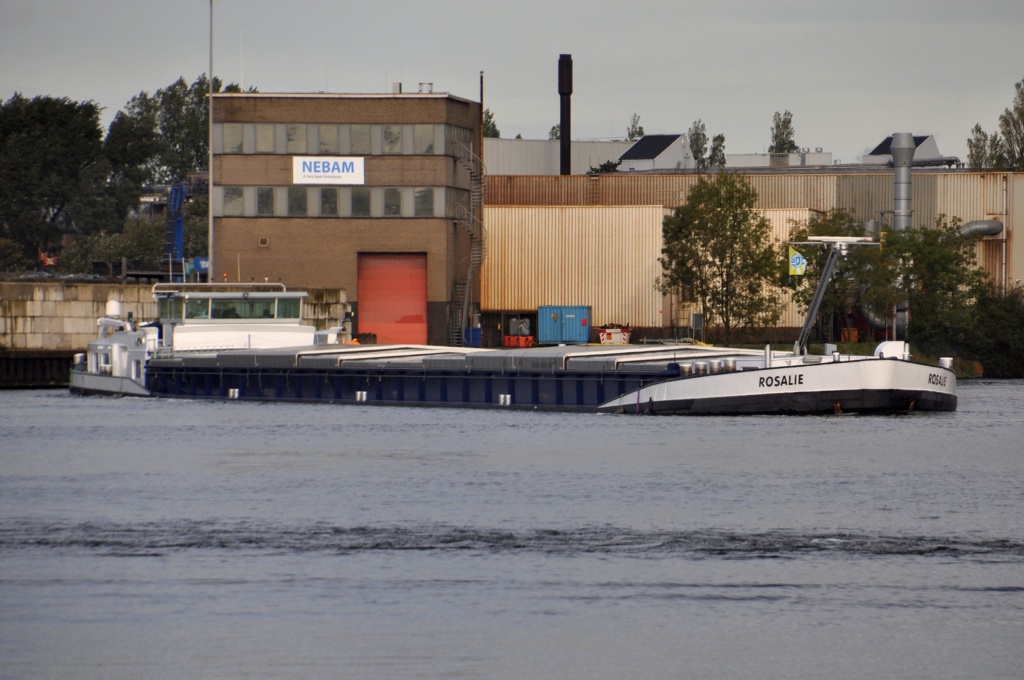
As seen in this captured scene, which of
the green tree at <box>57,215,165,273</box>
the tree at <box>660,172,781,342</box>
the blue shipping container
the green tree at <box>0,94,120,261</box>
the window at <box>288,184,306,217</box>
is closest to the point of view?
the window at <box>288,184,306,217</box>

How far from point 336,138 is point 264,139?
3.94 meters

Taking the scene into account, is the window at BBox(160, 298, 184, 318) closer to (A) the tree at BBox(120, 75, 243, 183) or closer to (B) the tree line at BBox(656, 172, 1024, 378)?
(B) the tree line at BBox(656, 172, 1024, 378)

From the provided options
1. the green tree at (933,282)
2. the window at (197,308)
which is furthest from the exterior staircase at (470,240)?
the window at (197,308)

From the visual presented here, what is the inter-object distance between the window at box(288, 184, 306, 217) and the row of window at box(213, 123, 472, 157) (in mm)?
1930

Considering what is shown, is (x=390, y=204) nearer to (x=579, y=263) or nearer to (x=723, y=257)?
(x=579, y=263)

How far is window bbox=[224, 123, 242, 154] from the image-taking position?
281 ft

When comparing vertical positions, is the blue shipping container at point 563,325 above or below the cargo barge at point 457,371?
above

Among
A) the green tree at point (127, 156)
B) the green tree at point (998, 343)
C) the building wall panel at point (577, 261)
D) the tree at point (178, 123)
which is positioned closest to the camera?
the green tree at point (998, 343)

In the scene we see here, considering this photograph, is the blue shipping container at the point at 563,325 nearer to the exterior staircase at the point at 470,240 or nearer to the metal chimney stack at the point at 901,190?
the exterior staircase at the point at 470,240

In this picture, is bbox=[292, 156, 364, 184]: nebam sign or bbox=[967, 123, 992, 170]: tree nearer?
bbox=[292, 156, 364, 184]: nebam sign

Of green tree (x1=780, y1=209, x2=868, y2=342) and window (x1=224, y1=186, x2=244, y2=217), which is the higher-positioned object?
window (x1=224, y1=186, x2=244, y2=217)

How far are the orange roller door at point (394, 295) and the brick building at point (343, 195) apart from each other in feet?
0.18

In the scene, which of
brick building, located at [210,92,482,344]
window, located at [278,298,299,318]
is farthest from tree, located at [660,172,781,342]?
window, located at [278,298,299,318]

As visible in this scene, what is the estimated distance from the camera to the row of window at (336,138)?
279 ft
